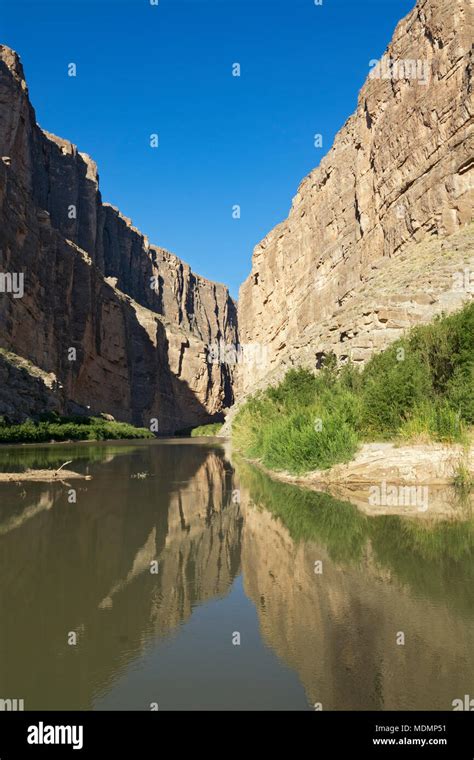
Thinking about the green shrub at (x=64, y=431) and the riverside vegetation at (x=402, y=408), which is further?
the green shrub at (x=64, y=431)

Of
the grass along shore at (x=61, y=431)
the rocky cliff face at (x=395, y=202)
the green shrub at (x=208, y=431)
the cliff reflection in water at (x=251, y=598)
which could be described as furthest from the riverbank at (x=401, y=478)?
the green shrub at (x=208, y=431)

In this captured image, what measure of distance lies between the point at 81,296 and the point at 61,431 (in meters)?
40.1

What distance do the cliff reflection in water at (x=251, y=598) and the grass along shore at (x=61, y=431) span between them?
112 feet

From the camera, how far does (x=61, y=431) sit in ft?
168

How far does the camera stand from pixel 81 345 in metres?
84.8

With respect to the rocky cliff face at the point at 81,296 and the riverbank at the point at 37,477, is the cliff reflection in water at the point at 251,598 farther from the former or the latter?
the rocky cliff face at the point at 81,296

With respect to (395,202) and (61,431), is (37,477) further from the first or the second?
(395,202)

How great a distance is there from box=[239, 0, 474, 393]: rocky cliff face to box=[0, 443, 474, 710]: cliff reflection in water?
21222 millimetres

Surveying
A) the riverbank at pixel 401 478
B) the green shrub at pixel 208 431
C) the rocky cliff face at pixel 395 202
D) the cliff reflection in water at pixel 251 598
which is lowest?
the cliff reflection in water at pixel 251 598

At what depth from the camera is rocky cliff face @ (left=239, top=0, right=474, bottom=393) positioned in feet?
106

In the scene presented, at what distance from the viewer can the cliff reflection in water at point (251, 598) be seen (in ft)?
13.4

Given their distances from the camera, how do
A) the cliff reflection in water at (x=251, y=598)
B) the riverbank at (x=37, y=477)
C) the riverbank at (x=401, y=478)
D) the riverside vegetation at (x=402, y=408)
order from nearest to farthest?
the cliff reflection in water at (x=251, y=598), the riverbank at (x=401, y=478), the riverside vegetation at (x=402, y=408), the riverbank at (x=37, y=477)

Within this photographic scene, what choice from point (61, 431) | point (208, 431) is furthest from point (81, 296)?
point (61, 431)

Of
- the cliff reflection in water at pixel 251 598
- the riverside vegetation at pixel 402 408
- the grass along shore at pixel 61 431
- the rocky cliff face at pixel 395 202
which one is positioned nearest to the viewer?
the cliff reflection in water at pixel 251 598
